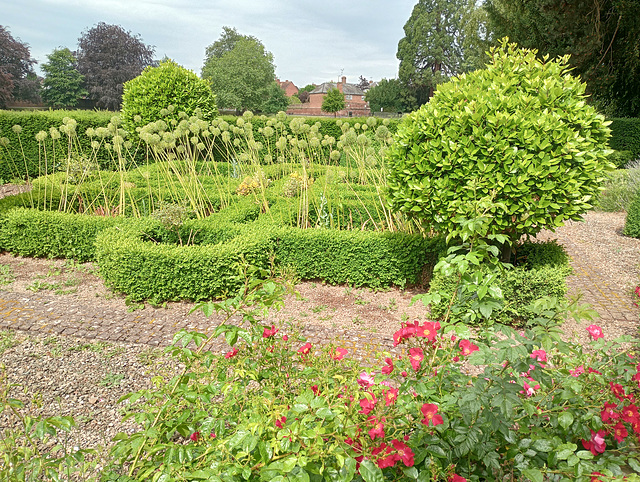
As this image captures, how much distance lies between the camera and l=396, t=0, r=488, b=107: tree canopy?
41469 millimetres

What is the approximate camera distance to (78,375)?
10.5 feet

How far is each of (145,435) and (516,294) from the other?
3.54m

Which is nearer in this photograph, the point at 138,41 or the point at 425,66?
the point at 425,66

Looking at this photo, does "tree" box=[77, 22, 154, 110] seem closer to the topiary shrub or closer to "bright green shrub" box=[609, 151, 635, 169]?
the topiary shrub

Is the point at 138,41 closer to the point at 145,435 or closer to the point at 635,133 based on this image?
the point at 635,133

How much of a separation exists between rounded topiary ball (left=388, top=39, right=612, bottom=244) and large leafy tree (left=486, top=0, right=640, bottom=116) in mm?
11004

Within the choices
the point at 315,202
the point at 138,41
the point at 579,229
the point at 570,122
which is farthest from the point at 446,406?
the point at 138,41

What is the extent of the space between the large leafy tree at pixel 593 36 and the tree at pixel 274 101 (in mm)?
31201

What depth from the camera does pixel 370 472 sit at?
4.25ft

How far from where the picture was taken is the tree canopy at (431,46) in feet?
136

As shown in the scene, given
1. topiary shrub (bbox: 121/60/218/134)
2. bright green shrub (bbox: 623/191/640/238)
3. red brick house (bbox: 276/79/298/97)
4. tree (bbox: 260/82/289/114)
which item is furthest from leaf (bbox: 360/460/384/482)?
red brick house (bbox: 276/79/298/97)

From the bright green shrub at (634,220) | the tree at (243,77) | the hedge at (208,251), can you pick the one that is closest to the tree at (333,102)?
the tree at (243,77)

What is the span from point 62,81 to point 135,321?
173 ft

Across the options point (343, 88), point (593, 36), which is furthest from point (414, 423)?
point (343, 88)
